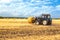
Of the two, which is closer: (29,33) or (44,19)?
(29,33)

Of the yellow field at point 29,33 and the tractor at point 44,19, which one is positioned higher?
the yellow field at point 29,33

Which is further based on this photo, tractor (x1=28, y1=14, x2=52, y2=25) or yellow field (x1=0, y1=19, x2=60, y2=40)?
tractor (x1=28, y1=14, x2=52, y2=25)

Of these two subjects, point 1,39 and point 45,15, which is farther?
point 45,15

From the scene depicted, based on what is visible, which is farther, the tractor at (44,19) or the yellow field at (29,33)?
the tractor at (44,19)

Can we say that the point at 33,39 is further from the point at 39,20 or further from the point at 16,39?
the point at 39,20

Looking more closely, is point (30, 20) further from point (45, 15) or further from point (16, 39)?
point (16, 39)

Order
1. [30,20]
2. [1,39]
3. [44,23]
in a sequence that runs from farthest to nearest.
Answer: [30,20] → [44,23] → [1,39]

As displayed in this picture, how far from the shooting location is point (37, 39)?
1355cm

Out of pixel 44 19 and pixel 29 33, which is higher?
pixel 29 33

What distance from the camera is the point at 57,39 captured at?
13.7 m

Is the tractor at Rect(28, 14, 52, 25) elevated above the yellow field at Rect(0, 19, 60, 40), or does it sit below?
below

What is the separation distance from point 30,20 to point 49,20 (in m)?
4.04

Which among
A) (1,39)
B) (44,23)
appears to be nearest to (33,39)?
(1,39)

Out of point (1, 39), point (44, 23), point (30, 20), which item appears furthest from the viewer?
point (30, 20)
